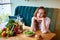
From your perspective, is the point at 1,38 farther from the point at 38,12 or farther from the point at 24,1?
the point at 24,1

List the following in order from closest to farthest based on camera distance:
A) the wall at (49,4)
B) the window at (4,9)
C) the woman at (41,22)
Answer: the woman at (41,22), the wall at (49,4), the window at (4,9)

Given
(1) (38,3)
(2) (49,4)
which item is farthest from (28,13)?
(2) (49,4)

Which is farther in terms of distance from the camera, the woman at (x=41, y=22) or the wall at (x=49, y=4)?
the wall at (x=49, y=4)

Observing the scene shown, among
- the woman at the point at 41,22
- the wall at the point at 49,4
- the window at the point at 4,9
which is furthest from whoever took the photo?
the window at the point at 4,9

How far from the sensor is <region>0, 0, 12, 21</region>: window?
2.85 meters

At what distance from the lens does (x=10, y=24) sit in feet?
5.80

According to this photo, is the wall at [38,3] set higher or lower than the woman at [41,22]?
higher

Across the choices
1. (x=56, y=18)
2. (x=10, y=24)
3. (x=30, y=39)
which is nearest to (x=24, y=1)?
(x=56, y=18)

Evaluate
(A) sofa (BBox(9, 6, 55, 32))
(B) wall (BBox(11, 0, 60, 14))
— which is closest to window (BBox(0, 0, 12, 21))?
(B) wall (BBox(11, 0, 60, 14))

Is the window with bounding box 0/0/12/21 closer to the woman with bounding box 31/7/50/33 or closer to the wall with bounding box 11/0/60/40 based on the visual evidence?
the wall with bounding box 11/0/60/40

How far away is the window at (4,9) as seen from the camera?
112 inches

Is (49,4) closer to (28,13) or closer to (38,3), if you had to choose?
(38,3)

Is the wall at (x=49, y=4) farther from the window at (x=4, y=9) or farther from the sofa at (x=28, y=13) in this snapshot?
the window at (x=4, y=9)

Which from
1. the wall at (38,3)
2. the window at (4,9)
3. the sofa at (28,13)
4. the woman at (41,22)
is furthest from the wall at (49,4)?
the woman at (41,22)
